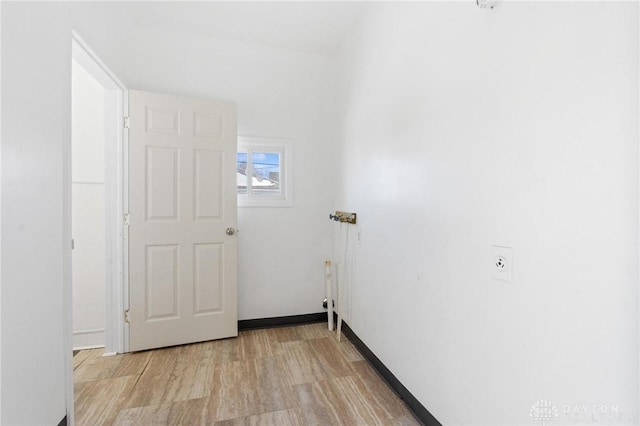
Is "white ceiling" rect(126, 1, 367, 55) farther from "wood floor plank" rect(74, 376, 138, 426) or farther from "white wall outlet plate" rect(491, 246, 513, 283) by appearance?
"wood floor plank" rect(74, 376, 138, 426)

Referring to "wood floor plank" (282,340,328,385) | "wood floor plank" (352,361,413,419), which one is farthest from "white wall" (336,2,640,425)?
"wood floor plank" (282,340,328,385)

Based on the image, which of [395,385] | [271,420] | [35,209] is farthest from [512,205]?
[35,209]

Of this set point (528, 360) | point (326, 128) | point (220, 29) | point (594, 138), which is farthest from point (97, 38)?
point (528, 360)

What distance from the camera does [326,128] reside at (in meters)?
2.92

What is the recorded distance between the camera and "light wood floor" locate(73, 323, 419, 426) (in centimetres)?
158

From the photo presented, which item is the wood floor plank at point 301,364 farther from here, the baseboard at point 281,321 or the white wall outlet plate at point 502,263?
the white wall outlet plate at point 502,263

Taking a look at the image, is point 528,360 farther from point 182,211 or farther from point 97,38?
point 97,38

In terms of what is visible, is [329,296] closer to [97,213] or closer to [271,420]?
[271,420]

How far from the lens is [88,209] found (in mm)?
2414

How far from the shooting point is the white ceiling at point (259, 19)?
7.27ft

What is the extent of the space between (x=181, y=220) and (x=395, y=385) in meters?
1.99

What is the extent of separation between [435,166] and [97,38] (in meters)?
2.13

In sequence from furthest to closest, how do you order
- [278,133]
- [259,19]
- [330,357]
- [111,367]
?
[278,133] < [259,19] < [330,357] < [111,367]

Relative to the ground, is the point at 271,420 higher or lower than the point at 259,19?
lower
